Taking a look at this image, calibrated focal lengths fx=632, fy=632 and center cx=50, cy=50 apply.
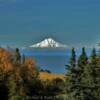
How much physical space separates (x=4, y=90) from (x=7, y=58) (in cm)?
2221

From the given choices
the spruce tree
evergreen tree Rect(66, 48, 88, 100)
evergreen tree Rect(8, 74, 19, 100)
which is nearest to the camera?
the spruce tree

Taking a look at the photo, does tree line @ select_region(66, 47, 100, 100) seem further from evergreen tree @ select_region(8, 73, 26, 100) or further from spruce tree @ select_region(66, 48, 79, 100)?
evergreen tree @ select_region(8, 73, 26, 100)

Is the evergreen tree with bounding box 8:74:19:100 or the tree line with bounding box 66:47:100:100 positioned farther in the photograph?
the evergreen tree with bounding box 8:74:19:100

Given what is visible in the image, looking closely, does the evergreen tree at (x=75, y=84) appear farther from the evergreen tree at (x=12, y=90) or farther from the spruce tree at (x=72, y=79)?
the evergreen tree at (x=12, y=90)

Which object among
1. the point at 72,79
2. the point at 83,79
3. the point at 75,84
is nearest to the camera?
the point at 72,79

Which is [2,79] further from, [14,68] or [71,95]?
[71,95]

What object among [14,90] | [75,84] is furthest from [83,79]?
[14,90]

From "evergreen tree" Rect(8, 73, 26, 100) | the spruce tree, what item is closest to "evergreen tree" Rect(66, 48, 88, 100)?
the spruce tree

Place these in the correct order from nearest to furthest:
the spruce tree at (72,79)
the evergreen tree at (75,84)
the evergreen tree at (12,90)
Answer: the spruce tree at (72,79) < the evergreen tree at (75,84) < the evergreen tree at (12,90)

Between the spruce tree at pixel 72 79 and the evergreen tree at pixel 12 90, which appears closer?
the spruce tree at pixel 72 79

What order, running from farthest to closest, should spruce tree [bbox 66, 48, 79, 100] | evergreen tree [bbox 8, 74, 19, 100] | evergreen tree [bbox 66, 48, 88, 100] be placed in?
1. evergreen tree [bbox 8, 74, 19, 100]
2. evergreen tree [bbox 66, 48, 88, 100]
3. spruce tree [bbox 66, 48, 79, 100]

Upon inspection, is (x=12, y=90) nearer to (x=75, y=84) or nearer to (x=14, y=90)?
(x=14, y=90)

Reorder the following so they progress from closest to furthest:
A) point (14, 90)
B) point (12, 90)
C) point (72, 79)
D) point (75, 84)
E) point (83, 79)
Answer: point (72, 79)
point (75, 84)
point (83, 79)
point (12, 90)
point (14, 90)

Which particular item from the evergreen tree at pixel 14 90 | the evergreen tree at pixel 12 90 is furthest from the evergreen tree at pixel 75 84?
the evergreen tree at pixel 12 90
